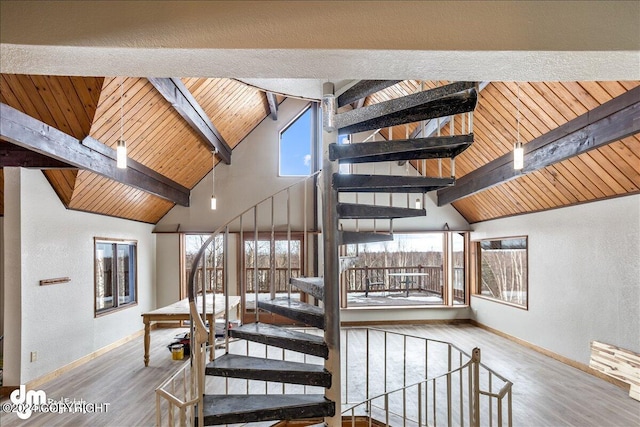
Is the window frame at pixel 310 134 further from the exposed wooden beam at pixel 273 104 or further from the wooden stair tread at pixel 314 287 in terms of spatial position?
the wooden stair tread at pixel 314 287

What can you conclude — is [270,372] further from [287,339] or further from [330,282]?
[330,282]

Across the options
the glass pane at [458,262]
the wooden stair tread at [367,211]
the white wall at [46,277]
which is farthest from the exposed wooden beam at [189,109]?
the glass pane at [458,262]

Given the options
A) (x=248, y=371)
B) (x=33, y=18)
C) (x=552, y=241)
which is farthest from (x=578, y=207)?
(x=33, y=18)

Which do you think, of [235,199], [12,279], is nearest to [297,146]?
[235,199]

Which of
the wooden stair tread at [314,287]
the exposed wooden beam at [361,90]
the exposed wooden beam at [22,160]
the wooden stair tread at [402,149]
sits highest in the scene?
the exposed wooden beam at [361,90]

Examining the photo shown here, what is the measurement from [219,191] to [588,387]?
6.73 meters

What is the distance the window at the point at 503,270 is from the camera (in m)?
6.68

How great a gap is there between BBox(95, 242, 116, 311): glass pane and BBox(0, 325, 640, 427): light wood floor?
0.77 meters

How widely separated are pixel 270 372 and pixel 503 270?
5824 millimetres

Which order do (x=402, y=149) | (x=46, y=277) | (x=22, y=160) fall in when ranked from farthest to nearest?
(x=46, y=277) → (x=22, y=160) → (x=402, y=149)

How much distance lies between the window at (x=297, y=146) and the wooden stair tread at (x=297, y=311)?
532cm

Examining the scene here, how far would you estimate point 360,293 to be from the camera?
9.35 metres

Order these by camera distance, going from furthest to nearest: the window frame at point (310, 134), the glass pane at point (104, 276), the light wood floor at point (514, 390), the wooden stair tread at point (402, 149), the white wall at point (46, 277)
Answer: the window frame at point (310, 134)
the glass pane at point (104, 276)
the white wall at point (46, 277)
the light wood floor at point (514, 390)
the wooden stair tread at point (402, 149)

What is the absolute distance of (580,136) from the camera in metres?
3.97
